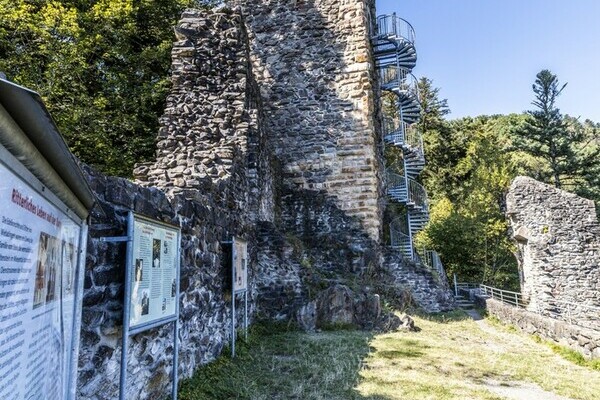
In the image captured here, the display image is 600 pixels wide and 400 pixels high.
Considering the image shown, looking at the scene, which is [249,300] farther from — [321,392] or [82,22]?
[82,22]

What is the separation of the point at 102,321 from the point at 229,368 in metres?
2.62

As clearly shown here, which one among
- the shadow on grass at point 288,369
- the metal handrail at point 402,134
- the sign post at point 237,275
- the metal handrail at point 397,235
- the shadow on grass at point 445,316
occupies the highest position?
the metal handrail at point 402,134

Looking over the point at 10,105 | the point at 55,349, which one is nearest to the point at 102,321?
the point at 55,349

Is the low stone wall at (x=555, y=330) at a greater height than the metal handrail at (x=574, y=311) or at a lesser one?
greater

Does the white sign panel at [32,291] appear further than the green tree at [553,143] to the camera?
No

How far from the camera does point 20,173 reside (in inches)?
44.4

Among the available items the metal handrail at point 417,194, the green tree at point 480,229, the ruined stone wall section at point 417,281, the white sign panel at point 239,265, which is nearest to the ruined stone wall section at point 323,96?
the ruined stone wall section at point 417,281

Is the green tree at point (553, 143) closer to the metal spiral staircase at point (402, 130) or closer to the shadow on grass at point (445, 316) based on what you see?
the metal spiral staircase at point (402, 130)

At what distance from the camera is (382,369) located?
5.43 m

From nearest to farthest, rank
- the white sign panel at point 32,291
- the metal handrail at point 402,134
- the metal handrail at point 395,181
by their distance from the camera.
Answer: the white sign panel at point 32,291, the metal handrail at point 395,181, the metal handrail at point 402,134

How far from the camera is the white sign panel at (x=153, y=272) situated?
Result: 3.17 m

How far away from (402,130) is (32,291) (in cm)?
1410

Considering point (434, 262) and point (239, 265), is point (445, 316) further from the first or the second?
point (239, 265)

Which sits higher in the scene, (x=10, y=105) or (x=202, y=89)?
(x=202, y=89)
